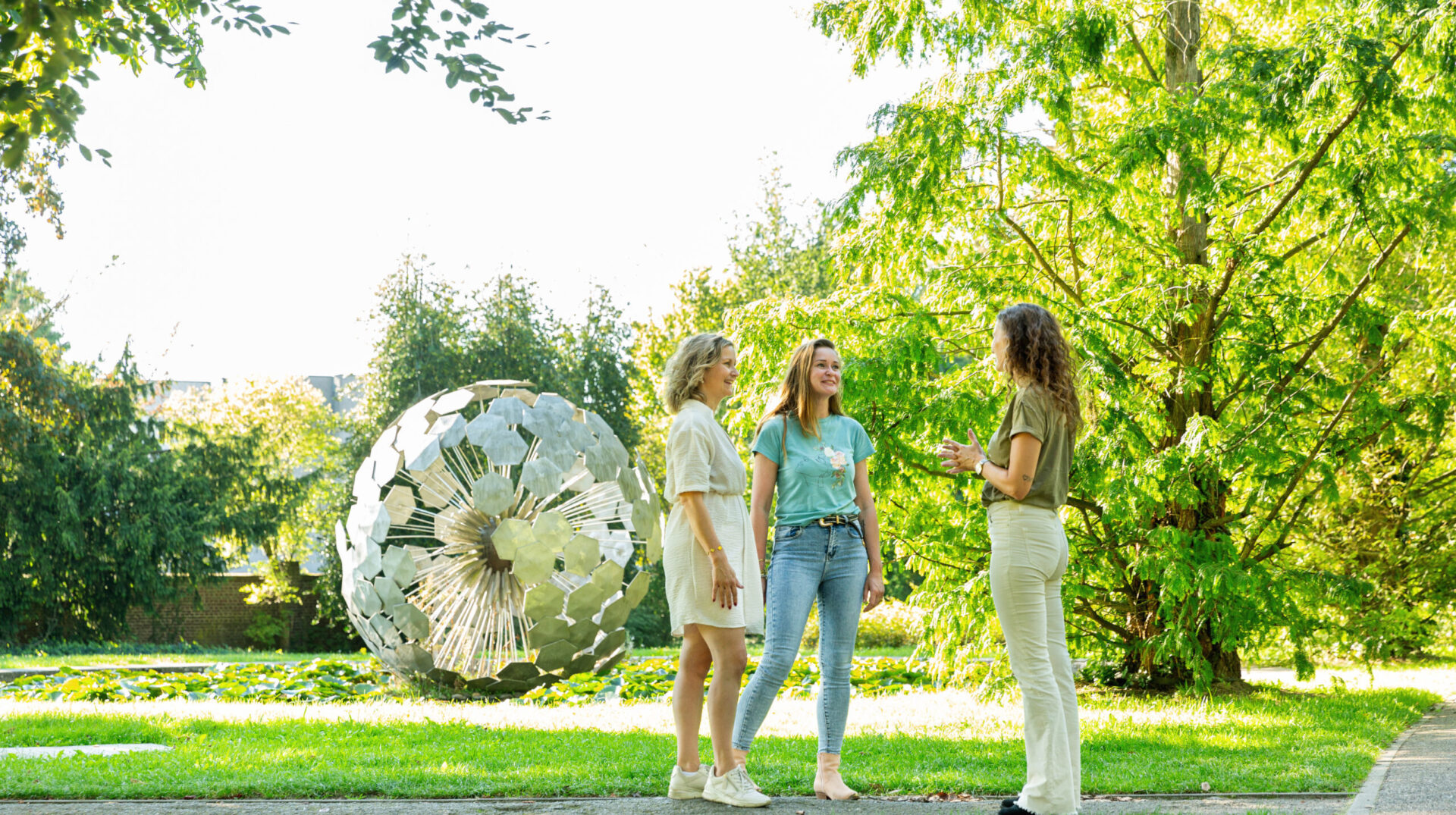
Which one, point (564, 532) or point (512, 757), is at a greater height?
point (564, 532)

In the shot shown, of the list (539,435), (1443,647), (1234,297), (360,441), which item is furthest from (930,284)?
(360,441)

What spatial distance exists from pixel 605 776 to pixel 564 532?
15.4 ft

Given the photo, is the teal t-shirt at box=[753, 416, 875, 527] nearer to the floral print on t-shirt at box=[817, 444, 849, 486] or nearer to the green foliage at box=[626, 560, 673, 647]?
the floral print on t-shirt at box=[817, 444, 849, 486]

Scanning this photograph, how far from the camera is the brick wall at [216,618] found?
2286cm

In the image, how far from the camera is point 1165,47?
355 inches

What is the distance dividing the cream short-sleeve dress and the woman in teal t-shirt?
13cm

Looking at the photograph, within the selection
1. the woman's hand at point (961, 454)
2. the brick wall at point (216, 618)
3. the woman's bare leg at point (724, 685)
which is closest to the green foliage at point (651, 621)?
the brick wall at point (216, 618)

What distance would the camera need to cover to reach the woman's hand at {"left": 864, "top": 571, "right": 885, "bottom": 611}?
454cm

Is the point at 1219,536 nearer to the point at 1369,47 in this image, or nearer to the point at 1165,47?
the point at 1369,47

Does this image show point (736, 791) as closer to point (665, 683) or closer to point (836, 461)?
point (836, 461)

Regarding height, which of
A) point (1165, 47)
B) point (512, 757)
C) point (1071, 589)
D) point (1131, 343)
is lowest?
point (512, 757)

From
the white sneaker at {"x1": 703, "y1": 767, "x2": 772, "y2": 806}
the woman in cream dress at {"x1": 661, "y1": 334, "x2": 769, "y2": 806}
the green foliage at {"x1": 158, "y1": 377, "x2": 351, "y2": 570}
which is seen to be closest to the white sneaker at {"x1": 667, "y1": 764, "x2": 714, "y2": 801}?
the woman in cream dress at {"x1": 661, "y1": 334, "x2": 769, "y2": 806}

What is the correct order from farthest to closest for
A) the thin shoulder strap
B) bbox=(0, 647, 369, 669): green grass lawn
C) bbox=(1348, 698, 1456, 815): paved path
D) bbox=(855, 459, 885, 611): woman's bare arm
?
bbox=(0, 647, 369, 669): green grass lawn
bbox=(855, 459, 885, 611): woman's bare arm
the thin shoulder strap
bbox=(1348, 698, 1456, 815): paved path

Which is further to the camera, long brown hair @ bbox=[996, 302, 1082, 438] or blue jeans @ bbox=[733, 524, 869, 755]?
blue jeans @ bbox=[733, 524, 869, 755]
